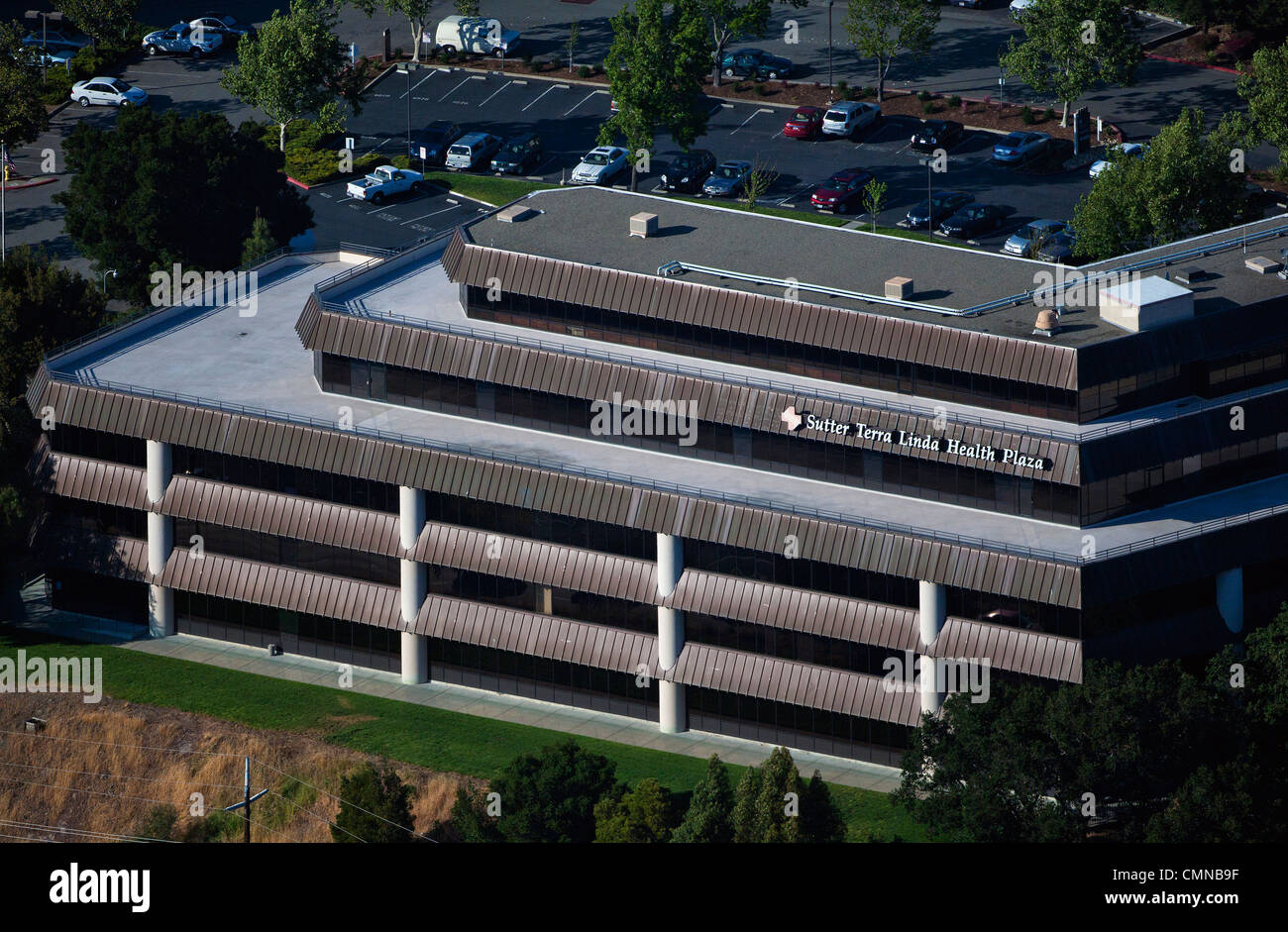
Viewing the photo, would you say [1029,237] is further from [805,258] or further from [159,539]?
[159,539]

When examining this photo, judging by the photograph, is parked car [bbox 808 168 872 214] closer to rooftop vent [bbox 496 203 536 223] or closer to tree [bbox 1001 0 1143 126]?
tree [bbox 1001 0 1143 126]

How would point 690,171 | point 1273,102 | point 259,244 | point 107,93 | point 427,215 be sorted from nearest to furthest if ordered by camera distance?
point 259,244
point 1273,102
point 427,215
point 690,171
point 107,93

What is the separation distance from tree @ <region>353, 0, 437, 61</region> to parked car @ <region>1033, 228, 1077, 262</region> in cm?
5731

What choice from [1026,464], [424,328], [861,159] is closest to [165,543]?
[424,328]

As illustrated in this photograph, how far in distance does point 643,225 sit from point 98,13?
80.5 metres

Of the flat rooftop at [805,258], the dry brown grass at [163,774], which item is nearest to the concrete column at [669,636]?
the dry brown grass at [163,774]

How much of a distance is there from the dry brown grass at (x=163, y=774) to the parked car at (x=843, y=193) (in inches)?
2518

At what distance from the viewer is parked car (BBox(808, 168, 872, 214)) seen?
150375 millimetres

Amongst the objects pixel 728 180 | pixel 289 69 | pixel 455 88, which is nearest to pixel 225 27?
pixel 455 88

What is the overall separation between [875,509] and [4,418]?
42337mm

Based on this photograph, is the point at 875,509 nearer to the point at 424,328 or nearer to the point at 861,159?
the point at 424,328

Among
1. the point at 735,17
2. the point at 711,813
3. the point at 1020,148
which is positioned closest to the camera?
the point at 711,813

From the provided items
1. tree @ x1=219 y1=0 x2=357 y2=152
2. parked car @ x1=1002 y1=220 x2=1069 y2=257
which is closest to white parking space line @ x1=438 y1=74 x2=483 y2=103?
tree @ x1=219 y1=0 x2=357 y2=152

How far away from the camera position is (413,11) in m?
173
